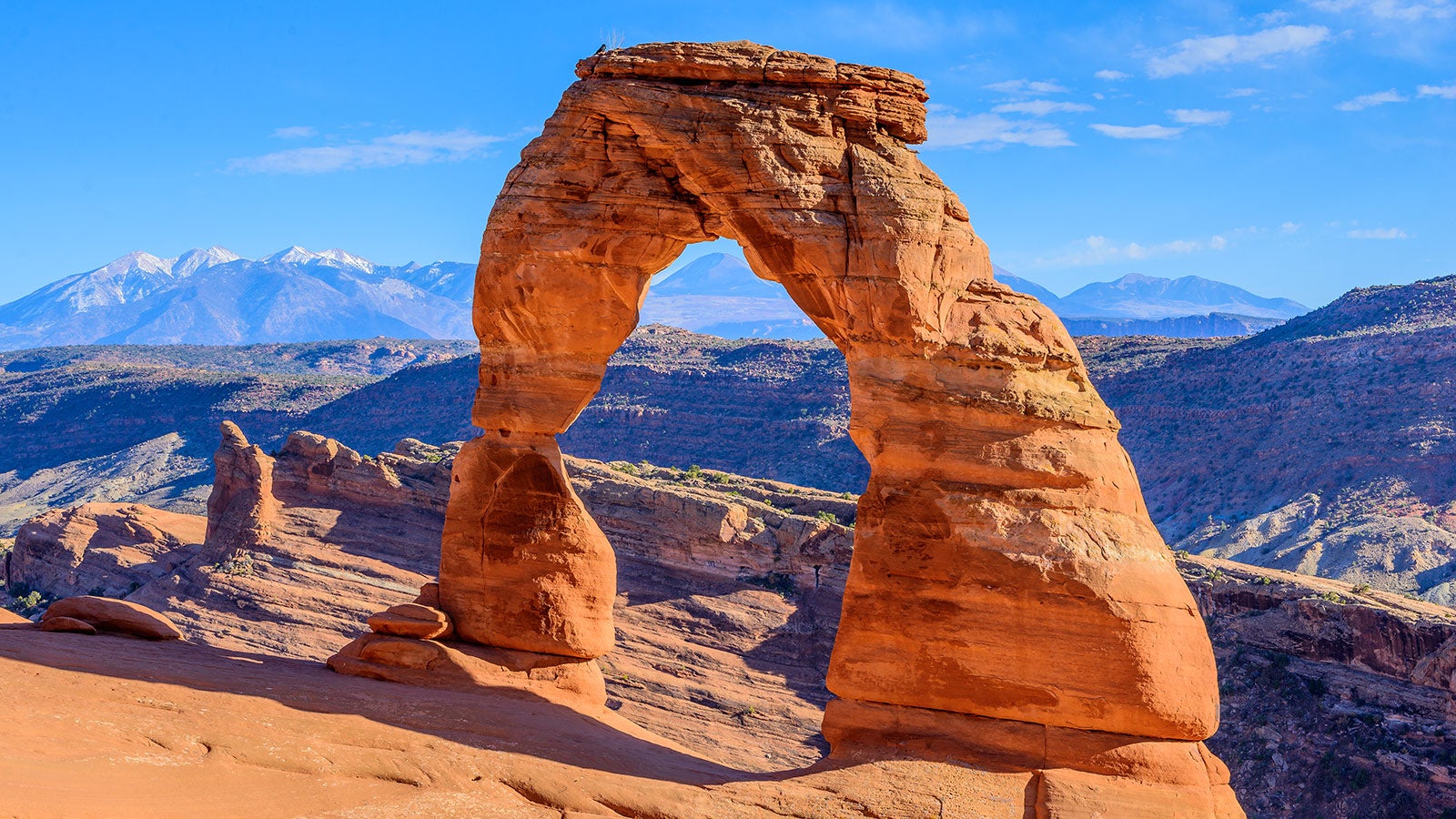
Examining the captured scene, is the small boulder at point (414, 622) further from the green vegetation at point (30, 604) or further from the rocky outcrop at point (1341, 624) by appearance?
the green vegetation at point (30, 604)

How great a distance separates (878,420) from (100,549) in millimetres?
31002

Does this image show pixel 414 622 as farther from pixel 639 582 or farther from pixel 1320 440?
pixel 1320 440

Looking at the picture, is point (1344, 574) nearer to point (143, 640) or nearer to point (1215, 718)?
point (1215, 718)

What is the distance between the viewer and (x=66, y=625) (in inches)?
675

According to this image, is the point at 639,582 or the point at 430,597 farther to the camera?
the point at 639,582

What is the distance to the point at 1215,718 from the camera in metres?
14.6

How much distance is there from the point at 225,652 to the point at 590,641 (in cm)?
485

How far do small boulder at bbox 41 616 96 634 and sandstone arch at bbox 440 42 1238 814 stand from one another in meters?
4.54

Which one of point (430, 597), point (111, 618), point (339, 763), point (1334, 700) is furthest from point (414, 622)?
point (1334, 700)

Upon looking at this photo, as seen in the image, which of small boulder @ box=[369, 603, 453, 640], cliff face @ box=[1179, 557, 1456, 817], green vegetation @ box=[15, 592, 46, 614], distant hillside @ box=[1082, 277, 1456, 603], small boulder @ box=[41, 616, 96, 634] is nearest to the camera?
small boulder @ box=[41, 616, 96, 634]

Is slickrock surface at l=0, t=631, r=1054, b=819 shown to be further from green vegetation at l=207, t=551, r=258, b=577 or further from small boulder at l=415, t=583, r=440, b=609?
green vegetation at l=207, t=551, r=258, b=577

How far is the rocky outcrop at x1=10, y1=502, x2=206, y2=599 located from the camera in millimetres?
37344

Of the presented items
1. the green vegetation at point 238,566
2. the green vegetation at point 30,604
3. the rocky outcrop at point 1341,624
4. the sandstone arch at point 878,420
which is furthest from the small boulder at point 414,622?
the green vegetation at point 30,604

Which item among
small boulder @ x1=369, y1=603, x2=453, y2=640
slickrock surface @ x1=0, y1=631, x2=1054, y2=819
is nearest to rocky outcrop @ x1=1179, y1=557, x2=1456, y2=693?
slickrock surface @ x1=0, y1=631, x2=1054, y2=819
